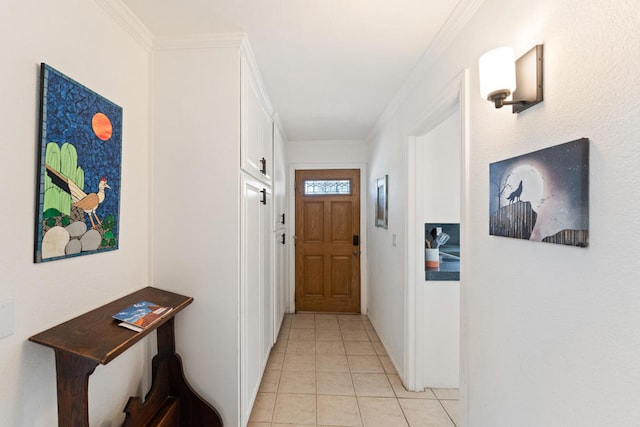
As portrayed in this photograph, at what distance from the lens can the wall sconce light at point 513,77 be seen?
913 mm

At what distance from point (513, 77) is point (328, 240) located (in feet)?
10.3

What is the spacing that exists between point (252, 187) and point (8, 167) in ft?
3.69

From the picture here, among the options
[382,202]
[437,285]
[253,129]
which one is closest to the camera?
[253,129]

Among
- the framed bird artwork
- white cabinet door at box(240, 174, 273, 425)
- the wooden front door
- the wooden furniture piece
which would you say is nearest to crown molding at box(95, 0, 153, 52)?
the framed bird artwork

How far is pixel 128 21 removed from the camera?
4.48 ft

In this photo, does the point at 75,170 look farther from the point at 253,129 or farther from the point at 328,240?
the point at 328,240

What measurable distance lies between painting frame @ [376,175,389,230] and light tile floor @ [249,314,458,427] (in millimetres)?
1298

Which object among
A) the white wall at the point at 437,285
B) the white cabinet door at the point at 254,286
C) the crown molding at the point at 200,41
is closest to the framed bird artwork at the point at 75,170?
the crown molding at the point at 200,41

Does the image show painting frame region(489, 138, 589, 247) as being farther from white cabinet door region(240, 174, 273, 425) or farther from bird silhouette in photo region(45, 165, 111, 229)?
bird silhouette in photo region(45, 165, 111, 229)

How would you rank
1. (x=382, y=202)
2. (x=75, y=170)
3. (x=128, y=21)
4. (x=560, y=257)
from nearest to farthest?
(x=560, y=257) → (x=75, y=170) → (x=128, y=21) → (x=382, y=202)

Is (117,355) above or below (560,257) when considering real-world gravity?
→ below

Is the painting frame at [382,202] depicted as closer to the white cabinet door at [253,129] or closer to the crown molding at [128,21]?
the white cabinet door at [253,129]

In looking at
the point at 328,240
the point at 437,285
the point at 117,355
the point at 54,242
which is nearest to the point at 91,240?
the point at 54,242

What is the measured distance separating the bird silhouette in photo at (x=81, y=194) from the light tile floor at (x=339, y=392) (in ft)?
5.30
